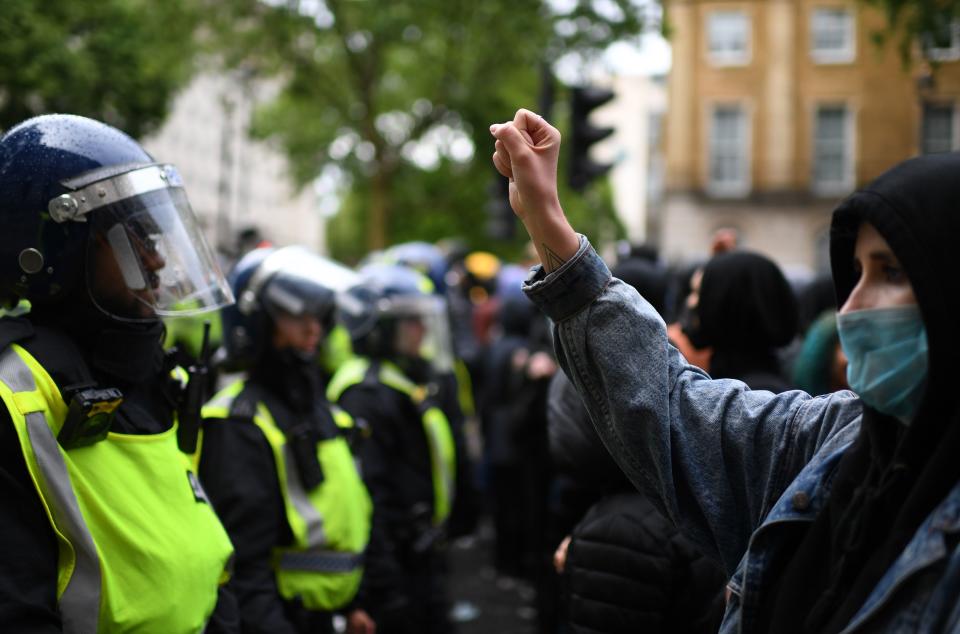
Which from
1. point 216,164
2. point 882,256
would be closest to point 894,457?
point 882,256

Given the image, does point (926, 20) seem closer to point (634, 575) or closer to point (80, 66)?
point (80, 66)

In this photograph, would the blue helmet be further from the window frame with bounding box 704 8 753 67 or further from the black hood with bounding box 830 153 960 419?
the window frame with bounding box 704 8 753 67

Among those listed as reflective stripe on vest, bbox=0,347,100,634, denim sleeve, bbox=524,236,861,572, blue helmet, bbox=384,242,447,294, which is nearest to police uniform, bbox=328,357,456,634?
blue helmet, bbox=384,242,447,294

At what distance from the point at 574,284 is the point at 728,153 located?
113 ft

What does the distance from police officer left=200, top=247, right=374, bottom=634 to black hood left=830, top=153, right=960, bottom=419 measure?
2.35 metres

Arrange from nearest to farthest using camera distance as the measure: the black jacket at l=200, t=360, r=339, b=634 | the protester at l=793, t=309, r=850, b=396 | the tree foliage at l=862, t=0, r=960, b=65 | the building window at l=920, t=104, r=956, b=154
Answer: the black jacket at l=200, t=360, r=339, b=634
the protester at l=793, t=309, r=850, b=396
the tree foliage at l=862, t=0, r=960, b=65
the building window at l=920, t=104, r=956, b=154

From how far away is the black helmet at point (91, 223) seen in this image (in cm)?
262

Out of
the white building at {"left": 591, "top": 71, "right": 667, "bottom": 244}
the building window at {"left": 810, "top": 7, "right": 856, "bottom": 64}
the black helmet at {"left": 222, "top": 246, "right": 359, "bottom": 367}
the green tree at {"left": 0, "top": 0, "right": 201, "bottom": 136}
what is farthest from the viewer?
the white building at {"left": 591, "top": 71, "right": 667, "bottom": 244}

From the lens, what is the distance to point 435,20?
2097 centimetres

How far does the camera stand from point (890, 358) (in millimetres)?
1731

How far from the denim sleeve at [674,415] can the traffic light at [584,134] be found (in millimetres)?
6883

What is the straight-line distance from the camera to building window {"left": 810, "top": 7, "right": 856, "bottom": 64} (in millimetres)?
33531

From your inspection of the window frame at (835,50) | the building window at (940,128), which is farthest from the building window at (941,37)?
the window frame at (835,50)

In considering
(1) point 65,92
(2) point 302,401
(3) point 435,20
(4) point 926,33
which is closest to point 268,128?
(3) point 435,20
